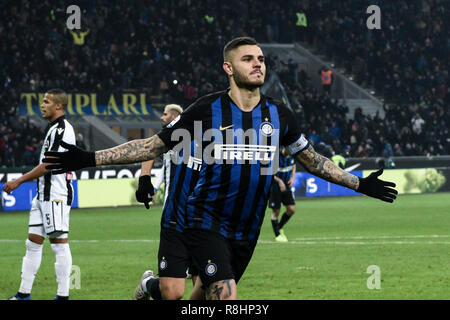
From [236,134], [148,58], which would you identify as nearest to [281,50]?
[148,58]

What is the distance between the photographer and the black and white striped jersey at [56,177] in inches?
357

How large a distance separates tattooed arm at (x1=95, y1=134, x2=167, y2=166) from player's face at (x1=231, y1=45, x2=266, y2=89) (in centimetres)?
74

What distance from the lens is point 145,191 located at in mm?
8984

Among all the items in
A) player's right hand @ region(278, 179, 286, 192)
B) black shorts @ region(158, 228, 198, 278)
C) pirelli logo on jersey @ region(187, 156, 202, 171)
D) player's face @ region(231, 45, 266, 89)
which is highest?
player's face @ region(231, 45, 266, 89)

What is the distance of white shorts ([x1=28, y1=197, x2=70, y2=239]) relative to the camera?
919cm

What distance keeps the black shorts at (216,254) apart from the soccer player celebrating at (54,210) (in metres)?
3.10

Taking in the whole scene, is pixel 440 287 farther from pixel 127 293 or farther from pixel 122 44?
pixel 122 44

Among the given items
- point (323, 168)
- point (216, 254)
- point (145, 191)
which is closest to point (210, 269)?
point (216, 254)

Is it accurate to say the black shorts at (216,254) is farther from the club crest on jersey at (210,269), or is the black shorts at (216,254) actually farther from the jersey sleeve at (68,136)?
the jersey sleeve at (68,136)

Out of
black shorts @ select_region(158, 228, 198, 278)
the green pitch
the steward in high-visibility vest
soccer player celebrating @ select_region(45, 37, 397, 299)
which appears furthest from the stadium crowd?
soccer player celebrating @ select_region(45, 37, 397, 299)

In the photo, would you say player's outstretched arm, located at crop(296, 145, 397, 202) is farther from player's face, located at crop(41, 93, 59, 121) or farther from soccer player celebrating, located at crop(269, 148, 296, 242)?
soccer player celebrating, located at crop(269, 148, 296, 242)

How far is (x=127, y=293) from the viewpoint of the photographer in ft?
32.8

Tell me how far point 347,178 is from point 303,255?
24.0 ft

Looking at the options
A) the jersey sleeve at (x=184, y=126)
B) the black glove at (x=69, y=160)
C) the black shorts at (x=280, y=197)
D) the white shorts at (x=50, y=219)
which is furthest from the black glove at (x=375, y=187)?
the black shorts at (x=280, y=197)
